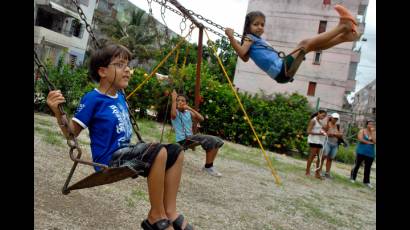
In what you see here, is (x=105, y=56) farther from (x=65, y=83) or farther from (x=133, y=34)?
(x=133, y=34)

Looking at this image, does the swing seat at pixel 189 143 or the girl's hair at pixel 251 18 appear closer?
the girl's hair at pixel 251 18

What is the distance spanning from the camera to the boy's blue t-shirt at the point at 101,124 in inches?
107

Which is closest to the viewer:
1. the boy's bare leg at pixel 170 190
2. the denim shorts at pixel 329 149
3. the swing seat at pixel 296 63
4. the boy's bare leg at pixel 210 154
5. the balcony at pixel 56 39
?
the boy's bare leg at pixel 170 190

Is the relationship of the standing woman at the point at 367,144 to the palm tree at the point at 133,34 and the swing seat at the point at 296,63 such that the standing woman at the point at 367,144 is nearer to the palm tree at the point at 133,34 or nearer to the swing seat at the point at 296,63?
the swing seat at the point at 296,63

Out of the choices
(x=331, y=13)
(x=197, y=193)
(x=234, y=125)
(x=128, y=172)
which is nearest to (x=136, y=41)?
(x=331, y=13)

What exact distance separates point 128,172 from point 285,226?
7.93 feet

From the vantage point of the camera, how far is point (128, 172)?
249cm

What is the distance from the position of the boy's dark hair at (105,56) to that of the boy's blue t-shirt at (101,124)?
0.62 ft

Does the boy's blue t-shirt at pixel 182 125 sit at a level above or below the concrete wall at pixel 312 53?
below

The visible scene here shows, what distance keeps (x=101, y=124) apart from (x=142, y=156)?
1.18 ft

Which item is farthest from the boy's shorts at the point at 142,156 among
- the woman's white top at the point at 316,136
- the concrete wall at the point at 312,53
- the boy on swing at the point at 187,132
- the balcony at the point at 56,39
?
the balcony at the point at 56,39

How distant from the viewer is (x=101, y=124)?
2.72 metres

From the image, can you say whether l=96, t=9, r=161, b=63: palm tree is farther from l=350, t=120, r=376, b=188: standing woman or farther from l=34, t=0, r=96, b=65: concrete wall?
l=350, t=120, r=376, b=188: standing woman
